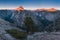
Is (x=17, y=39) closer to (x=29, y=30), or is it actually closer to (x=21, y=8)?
(x=29, y=30)

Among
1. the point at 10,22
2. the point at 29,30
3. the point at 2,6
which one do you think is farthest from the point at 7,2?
the point at 29,30

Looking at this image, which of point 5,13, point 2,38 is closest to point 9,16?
point 5,13

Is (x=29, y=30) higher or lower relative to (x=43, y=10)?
lower

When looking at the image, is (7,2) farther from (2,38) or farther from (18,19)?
(2,38)

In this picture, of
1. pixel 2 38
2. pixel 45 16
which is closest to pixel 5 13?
pixel 2 38

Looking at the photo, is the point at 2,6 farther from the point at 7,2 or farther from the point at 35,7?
the point at 35,7

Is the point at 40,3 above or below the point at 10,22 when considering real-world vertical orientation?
above

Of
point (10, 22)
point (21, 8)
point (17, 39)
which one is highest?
point (21, 8)
